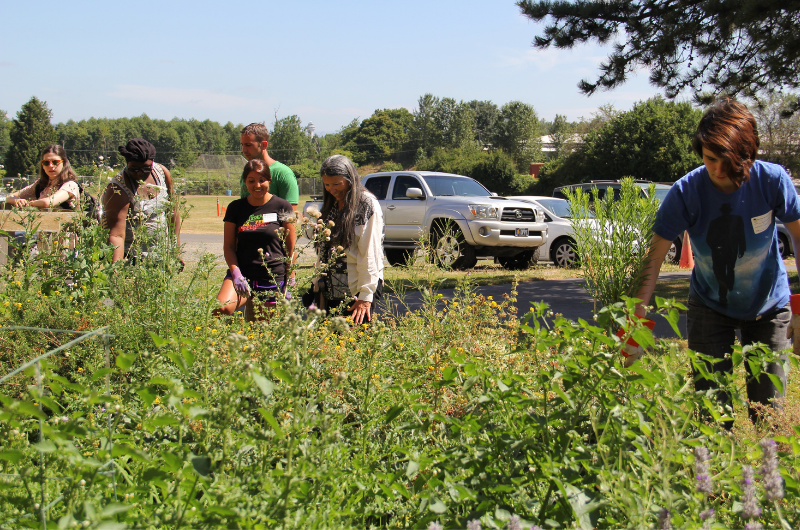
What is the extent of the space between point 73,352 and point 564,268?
1095 cm

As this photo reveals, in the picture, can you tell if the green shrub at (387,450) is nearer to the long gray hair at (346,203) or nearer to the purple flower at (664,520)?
the purple flower at (664,520)

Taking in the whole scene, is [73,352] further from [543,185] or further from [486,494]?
[543,185]

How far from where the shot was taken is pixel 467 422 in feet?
5.57

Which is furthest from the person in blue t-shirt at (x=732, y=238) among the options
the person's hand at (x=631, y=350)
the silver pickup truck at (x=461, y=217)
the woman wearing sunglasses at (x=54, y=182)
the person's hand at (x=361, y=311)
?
the silver pickup truck at (x=461, y=217)

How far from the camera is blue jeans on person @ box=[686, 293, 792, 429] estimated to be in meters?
2.84

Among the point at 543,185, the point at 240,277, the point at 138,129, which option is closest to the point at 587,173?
the point at 543,185

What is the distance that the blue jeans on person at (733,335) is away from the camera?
284cm

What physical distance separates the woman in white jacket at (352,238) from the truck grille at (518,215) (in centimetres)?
862

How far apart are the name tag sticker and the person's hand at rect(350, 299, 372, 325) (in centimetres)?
225

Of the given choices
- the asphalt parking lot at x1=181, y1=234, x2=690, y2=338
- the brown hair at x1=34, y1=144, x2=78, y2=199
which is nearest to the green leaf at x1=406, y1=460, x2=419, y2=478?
the asphalt parking lot at x1=181, y1=234, x2=690, y2=338

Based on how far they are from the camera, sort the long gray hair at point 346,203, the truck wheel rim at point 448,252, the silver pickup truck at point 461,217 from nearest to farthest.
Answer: the truck wheel rim at point 448,252, the long gray hair at point 346,203, the silver pickup truck at point 461,217

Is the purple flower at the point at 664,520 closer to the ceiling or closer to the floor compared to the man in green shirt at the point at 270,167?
closer to the floor

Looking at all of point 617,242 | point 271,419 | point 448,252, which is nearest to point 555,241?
point 448,252

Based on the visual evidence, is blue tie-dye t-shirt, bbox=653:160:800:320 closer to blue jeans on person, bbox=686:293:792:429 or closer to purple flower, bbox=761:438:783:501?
blue jeans on person, bbox=686:293:792:429
